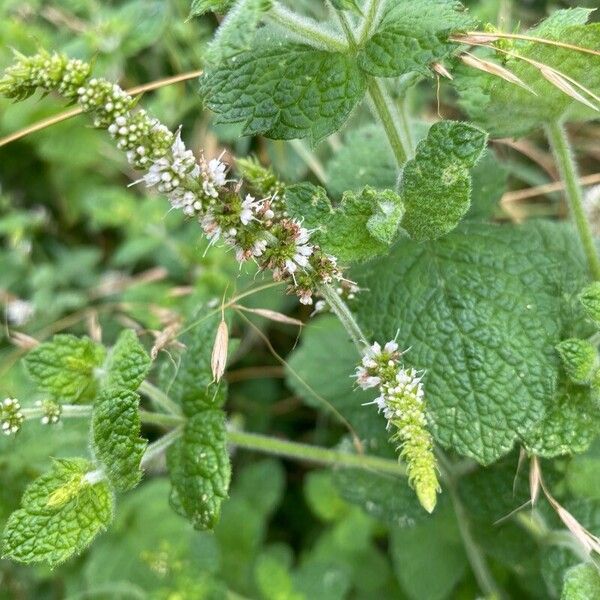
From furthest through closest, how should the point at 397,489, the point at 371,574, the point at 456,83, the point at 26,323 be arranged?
the point at 26,323 → the point at 371,574 → the point at 397,489 → the point at 456,83

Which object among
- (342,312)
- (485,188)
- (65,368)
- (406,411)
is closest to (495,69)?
(485,188)

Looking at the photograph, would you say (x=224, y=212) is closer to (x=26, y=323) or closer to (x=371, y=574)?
(x=371, y=574)

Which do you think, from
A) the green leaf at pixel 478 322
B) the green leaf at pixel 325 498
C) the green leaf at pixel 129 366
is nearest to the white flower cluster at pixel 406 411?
the green leaf at pixel 478 322

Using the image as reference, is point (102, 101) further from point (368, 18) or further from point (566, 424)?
point (566, 424)

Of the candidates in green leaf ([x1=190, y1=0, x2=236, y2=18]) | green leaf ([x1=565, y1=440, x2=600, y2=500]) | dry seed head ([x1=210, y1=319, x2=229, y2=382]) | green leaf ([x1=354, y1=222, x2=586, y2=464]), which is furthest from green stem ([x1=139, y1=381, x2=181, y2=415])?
green leaf ([x1=565, y1=440, x2=600, y2=500])

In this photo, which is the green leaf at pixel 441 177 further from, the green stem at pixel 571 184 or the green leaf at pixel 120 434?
the green leaf at pixel 120 434

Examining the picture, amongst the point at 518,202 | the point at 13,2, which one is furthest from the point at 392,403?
the point at 13,2
